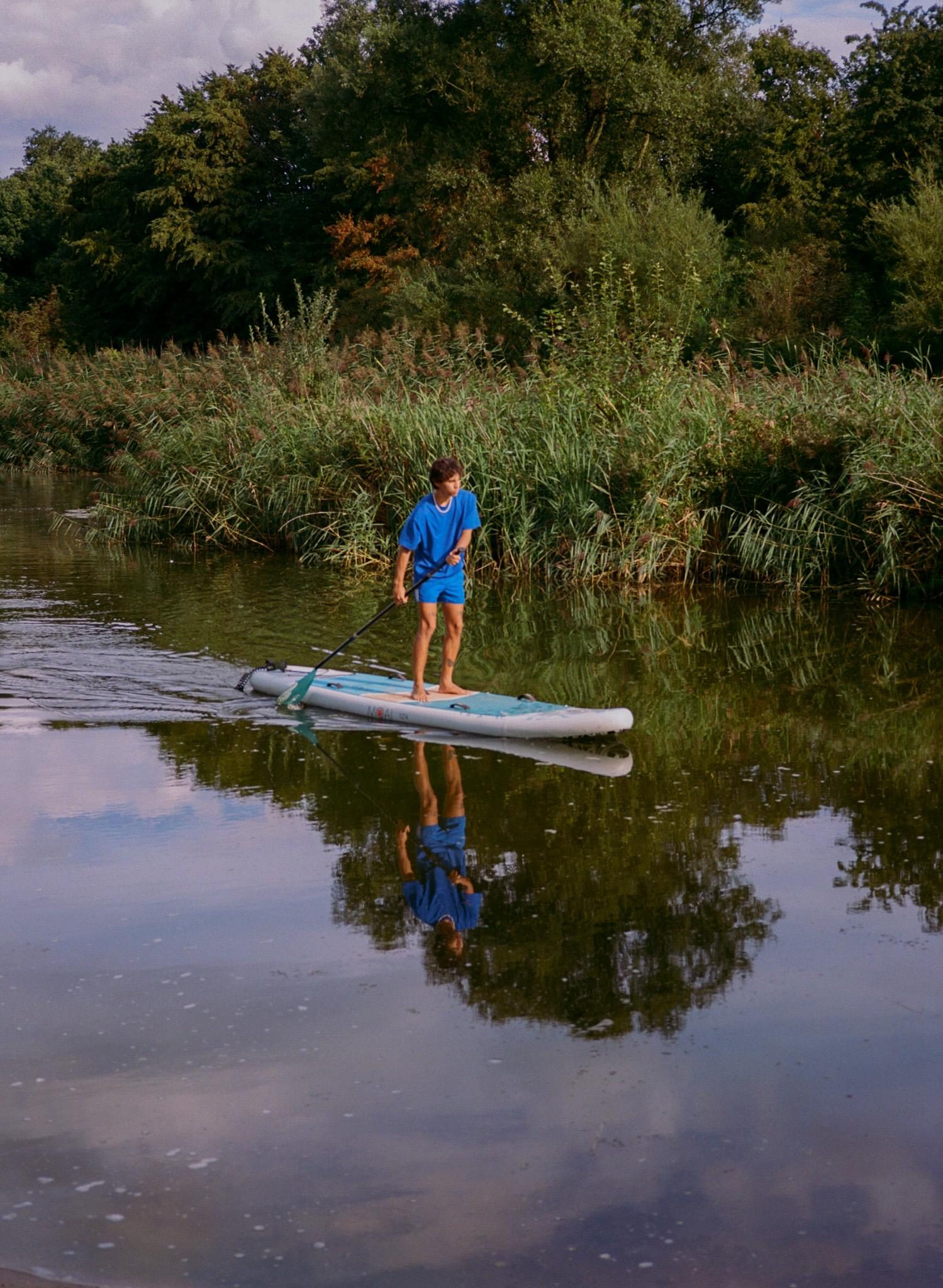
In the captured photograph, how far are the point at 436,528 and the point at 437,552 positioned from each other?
15cm

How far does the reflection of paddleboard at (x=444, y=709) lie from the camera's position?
756 cm

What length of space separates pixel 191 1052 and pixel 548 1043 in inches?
39.5

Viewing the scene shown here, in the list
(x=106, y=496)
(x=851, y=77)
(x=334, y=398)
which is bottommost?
(x=106, y=496)

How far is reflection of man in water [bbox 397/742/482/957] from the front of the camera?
4930 millimetres

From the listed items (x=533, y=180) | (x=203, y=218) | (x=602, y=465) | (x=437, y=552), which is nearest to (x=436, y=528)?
(x=437, y=552)

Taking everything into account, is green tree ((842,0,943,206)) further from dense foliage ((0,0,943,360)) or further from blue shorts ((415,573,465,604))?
blue shorts ((415,573,465,604))

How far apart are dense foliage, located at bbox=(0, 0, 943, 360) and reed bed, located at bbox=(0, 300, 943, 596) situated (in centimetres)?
666

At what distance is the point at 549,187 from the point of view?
31.3m

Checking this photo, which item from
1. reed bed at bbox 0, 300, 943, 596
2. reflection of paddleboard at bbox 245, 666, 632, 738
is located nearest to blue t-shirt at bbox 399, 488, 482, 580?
reflection of paddleboard at bbox 245, 666, 632, 738

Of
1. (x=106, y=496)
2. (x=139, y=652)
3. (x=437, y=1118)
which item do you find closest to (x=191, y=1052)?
(x=437, y=1118)

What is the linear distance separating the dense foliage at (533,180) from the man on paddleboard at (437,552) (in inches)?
526

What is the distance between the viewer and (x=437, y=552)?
330 inches

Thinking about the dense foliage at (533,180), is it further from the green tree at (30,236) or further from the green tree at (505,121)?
the green tree at (30,236)

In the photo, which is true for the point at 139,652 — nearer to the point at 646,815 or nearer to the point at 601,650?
the point at 601,650
